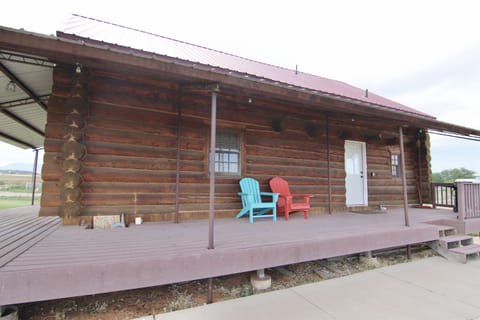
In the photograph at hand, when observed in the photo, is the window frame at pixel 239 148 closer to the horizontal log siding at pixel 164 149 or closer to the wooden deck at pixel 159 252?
the horizontal log siding at pixel 164 149

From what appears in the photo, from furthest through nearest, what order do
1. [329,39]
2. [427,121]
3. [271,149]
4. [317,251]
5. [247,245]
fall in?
[329,39] < [271,149] < [427,121] < [317,251] < [247,245]

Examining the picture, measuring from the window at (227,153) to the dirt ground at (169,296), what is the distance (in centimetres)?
198

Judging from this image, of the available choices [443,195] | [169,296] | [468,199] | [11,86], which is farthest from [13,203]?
[443,195]

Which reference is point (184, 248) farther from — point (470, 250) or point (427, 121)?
point (427, 121)

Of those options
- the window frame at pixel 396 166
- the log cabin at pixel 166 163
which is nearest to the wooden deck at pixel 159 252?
the log cabin at pixel 166 163

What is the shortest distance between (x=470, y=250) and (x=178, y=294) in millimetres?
4588

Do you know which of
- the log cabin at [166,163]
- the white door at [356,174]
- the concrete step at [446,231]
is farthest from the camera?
the white door at [356,174]

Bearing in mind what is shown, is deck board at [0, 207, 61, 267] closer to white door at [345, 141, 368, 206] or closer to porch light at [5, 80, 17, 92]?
porch light at [5, 80, 17, 92]

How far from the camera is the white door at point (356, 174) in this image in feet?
19.6

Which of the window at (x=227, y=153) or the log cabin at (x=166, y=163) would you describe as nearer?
the log cabin at (x=166, y=163)

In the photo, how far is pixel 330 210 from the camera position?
17.6 ft

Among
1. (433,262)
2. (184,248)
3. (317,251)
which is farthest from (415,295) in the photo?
(184,248)

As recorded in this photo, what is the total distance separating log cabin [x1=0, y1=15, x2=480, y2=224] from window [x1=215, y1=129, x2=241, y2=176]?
0.02 metres

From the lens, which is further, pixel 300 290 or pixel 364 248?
pixel 364 248
